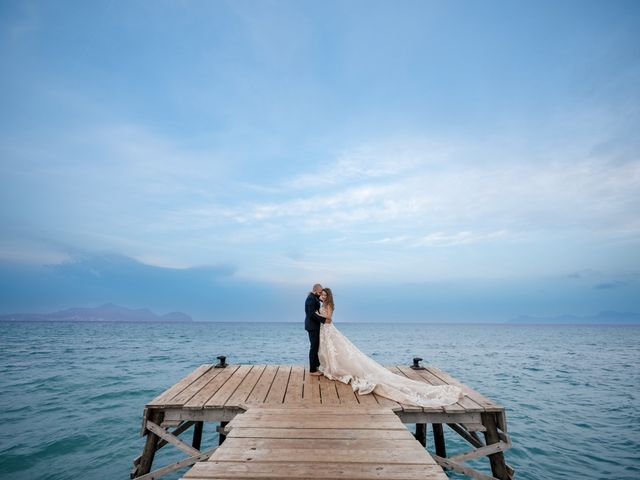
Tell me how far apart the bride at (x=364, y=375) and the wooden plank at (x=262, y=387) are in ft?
4.45

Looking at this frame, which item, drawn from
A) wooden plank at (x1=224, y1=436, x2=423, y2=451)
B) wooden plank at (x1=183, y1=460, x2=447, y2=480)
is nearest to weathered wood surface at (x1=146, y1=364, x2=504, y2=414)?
wooden plank at (x1=224, y1=436, x2=423, y2=451)

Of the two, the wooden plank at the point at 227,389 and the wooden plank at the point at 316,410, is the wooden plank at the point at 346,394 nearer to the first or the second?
the wooden plank at the point at 316,410

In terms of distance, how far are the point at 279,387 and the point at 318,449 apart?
11.7ft

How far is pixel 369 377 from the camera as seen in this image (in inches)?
298

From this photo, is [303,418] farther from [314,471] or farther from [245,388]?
[245,388]

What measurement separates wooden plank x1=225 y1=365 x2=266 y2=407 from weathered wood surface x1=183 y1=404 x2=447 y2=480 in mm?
712

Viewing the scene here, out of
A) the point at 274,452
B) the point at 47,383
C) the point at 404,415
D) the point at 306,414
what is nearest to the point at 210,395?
the point at 306,414

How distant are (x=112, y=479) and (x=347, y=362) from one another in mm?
7513

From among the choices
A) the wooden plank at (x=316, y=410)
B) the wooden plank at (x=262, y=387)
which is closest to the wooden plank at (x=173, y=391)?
the wooden plank at (x=262, y=387)

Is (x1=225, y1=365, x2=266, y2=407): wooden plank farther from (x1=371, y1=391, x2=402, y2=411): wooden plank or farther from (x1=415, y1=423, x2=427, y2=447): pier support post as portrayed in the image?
(x1=415, y1=423, x2=427, y2=447): pier support post

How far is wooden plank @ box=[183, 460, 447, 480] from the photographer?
3.54 metres

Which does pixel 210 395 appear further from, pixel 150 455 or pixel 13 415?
pixel 13 415

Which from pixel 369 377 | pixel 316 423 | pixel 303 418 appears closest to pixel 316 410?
pixel 303 418

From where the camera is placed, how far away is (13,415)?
557 inches
